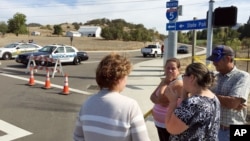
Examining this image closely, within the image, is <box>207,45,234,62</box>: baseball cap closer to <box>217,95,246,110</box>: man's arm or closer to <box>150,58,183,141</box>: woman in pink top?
<box>217,95,246,110</box>: man's arm

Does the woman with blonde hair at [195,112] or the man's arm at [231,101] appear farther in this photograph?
the man's arm at [231,101]

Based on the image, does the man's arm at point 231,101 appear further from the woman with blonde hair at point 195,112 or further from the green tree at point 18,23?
the green tree at point 18,23

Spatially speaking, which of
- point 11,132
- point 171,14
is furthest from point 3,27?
point 11,132

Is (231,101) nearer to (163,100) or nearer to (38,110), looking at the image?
(163,100)

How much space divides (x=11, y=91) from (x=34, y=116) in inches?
154

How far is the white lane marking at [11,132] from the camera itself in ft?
20.0

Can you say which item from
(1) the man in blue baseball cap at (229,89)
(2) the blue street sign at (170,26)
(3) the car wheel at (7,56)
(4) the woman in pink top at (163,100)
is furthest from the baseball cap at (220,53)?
(3) the car wheel at (7,56)

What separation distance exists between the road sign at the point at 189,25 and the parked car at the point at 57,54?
11.8m

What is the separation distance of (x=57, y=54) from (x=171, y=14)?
12.8 metres

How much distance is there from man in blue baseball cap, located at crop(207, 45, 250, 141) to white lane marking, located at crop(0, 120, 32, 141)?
427cm

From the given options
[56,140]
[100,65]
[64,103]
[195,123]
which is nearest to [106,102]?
[100,65]

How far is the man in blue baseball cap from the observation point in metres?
3.30

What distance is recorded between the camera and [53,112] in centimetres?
829

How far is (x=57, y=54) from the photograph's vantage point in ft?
70.2
